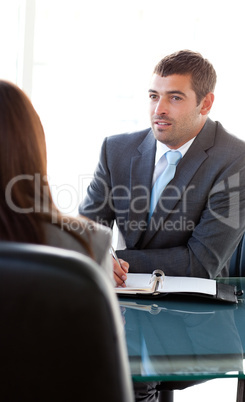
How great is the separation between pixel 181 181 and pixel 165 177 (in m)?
0.09

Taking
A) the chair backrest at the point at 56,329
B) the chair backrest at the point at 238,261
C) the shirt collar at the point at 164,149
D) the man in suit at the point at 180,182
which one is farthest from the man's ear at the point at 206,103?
the chair backrest at the point at 56,329

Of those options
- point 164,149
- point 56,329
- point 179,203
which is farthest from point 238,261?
point 56,329

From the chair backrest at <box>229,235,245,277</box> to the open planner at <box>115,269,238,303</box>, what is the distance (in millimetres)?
493

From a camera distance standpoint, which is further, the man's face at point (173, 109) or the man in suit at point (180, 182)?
the man's face at point (173, 109)

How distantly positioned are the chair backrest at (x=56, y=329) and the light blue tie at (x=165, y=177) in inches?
74.1

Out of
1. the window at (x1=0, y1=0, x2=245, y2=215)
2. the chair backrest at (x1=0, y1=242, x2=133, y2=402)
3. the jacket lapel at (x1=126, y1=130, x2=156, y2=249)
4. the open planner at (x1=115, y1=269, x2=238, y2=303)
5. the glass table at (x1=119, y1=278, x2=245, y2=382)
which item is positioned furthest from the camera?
the window at (x1=0, y1=0, x2=245, y2=215)

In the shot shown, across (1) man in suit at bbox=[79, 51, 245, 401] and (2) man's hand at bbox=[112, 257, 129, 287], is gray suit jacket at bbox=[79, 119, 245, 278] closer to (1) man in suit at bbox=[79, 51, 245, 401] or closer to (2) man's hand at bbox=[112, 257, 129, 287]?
(1) man in suit at bbox=[79, 51, 245, 401]

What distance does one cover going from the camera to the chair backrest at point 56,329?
62 cm

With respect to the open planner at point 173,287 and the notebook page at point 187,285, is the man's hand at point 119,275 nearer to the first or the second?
the open planner at point 173,287

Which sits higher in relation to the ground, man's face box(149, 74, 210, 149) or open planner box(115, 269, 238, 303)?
man's face box(149, 74, 210, 149)

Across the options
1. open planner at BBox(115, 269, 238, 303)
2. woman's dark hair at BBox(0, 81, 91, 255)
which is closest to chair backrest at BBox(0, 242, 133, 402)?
woman's dark hair at BBox(0, 81, 91, 255)

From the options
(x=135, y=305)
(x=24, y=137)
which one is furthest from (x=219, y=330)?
(x=24, y=137)

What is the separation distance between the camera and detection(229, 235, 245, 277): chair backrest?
252 centimetres

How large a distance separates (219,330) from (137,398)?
0.40 meters
